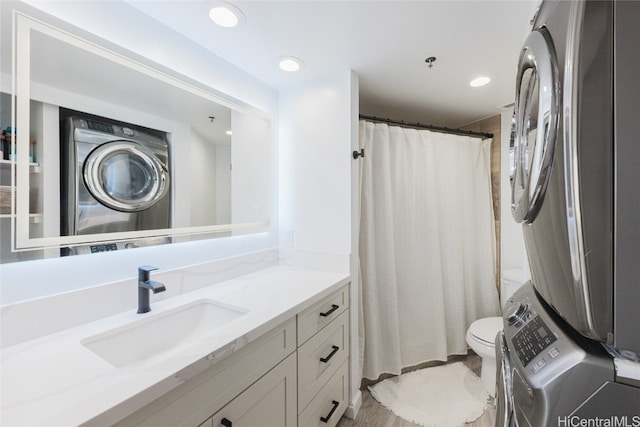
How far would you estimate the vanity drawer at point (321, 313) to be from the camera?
1.21 metres

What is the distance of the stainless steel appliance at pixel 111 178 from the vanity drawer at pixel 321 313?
2.67 ft

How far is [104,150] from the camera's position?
1.06 meters

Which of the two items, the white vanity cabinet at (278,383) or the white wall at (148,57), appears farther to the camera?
the white wall at (148,57)

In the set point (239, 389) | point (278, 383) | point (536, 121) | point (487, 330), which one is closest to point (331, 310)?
point (278, 383)

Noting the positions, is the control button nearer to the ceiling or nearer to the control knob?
the control knob

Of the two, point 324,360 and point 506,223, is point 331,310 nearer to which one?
point 324,360

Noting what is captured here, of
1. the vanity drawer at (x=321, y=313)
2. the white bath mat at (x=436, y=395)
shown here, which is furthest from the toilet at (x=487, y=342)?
the vanity drawer at (x=321, y=313)

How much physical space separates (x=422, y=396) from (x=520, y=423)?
4.94 feet

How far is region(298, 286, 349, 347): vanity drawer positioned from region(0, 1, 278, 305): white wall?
25.4 inches

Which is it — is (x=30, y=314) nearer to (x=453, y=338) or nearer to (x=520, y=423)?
(x=520, y=423)

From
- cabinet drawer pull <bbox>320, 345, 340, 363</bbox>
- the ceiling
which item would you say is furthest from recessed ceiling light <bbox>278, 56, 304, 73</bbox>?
cabinet drawer pull <bbox>320, 345, 340, 363</bbox>

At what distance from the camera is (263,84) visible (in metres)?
1.82

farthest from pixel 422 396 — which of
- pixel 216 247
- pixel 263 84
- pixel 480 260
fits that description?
pixel 263 84

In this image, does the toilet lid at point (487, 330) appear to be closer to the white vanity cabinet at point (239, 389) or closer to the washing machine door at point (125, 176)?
the white vanity cabinet at point (239, 389)
